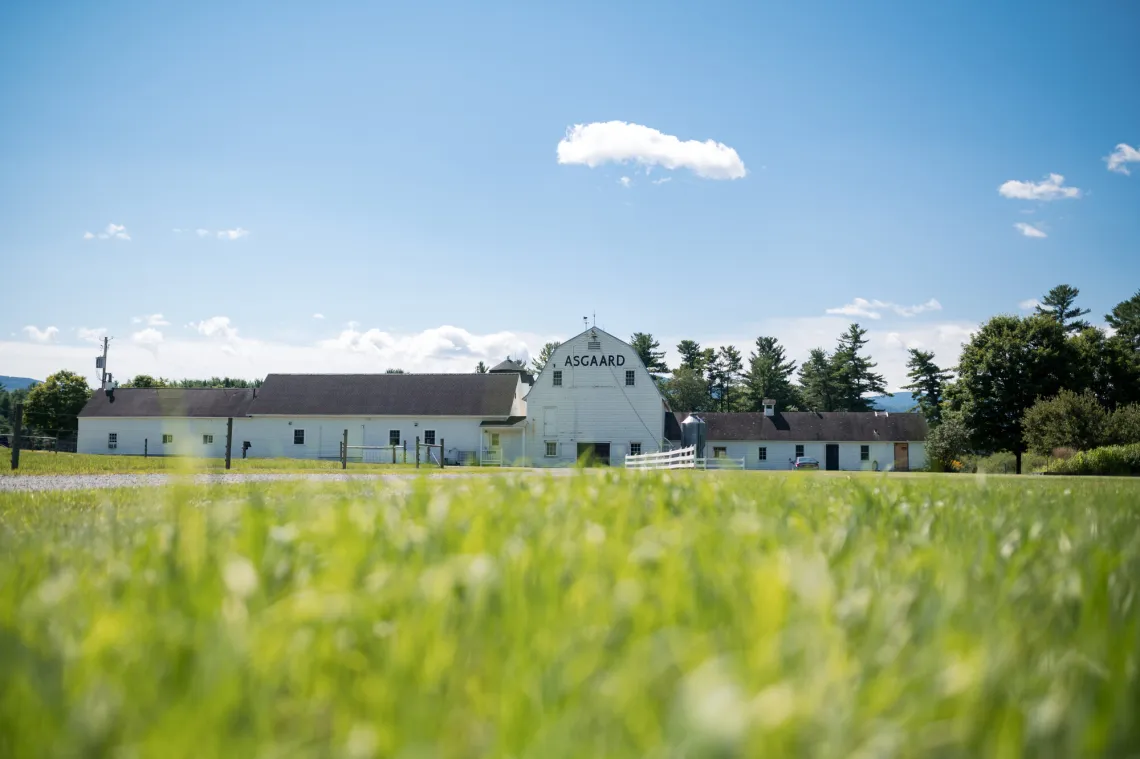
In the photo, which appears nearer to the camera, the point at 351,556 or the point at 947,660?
the point at 947,660

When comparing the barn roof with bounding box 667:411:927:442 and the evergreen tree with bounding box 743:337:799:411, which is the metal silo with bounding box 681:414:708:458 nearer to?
the barn roof with bounding box 667:411:927:442

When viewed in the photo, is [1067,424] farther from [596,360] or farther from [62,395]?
[62,395]

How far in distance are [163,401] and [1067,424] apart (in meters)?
59.7

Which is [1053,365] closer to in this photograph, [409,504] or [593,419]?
[593,419]

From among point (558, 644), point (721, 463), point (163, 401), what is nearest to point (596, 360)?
point (721, 463)

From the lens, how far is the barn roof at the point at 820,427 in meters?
63.1

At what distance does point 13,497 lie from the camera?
9406 mm

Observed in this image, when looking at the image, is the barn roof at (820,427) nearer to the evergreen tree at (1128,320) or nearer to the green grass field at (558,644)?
the evergreen tree at (1128,320)

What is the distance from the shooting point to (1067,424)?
3984 centimetres

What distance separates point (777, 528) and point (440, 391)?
179ft

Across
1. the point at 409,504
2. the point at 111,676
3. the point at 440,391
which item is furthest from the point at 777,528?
the point at 440,391

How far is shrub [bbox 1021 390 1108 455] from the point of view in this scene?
129 feet

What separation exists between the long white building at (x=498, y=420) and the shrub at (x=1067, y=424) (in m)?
11.7

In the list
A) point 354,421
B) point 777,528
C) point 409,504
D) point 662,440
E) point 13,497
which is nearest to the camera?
point 777,528
